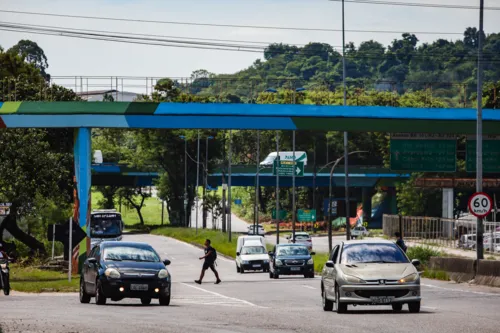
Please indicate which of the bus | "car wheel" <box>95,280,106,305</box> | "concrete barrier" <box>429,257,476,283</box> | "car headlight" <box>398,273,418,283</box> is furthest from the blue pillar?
"car headlight" <box>398,273,418,283</box>

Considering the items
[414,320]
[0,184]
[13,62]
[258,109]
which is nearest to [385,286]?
[414,320]

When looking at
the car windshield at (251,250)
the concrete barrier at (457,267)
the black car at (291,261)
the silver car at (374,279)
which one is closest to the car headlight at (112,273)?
the silver car at (374,279)

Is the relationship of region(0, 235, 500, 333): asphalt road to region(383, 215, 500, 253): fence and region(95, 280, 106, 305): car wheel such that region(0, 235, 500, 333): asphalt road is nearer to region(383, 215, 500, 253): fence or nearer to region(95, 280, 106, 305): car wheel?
region(95, 280, 106, 305): car wheel

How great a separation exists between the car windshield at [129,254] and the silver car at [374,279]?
5471 millimetres

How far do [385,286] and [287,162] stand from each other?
61.6 metres

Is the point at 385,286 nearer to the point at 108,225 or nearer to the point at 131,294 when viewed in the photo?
the point at 131,294

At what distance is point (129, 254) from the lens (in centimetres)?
2648

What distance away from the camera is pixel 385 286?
21344 millimetres

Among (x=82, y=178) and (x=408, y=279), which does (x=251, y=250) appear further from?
(x=408, y=279)

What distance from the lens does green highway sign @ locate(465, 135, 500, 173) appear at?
4556 cm

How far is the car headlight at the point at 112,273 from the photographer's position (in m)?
25.2

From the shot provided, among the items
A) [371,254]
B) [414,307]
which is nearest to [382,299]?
[414,307]

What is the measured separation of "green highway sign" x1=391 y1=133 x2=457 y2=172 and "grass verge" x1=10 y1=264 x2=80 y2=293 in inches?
538

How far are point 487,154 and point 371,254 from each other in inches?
966
